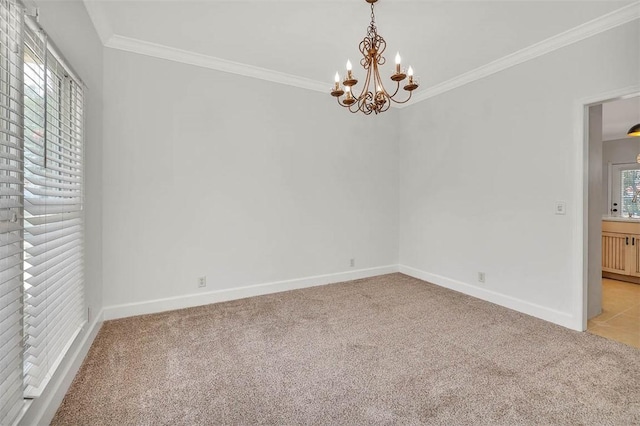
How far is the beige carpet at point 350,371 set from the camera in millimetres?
1650

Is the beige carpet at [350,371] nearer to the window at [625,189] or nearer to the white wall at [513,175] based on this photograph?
the white wall at [513,175]

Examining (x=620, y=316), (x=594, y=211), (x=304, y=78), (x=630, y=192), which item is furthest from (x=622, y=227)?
(x=304, y=78)

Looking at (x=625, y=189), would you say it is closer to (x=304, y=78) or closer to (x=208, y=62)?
(x=304, y=78)

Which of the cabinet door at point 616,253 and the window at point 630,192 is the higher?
the window at point 630,192

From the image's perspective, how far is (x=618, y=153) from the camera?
22.2ft

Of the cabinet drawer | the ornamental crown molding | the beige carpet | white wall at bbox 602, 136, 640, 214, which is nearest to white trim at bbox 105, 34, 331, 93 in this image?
the ornamental crown molding

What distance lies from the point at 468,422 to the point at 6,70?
270 centimetres

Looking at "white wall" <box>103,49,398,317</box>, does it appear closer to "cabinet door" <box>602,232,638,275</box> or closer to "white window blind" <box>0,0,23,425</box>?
"white window blind" <box>0,0,23,425</box>

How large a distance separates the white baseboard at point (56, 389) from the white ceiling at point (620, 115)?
20.1ft

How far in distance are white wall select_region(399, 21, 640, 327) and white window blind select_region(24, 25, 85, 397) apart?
3833 mm

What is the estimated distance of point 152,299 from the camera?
121 inches

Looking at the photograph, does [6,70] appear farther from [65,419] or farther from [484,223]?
[484,223]

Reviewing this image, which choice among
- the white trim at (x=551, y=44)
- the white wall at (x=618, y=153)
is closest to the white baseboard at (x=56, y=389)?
the white trim at (x=551, y=44)

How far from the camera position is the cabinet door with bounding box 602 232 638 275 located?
4.26 m
